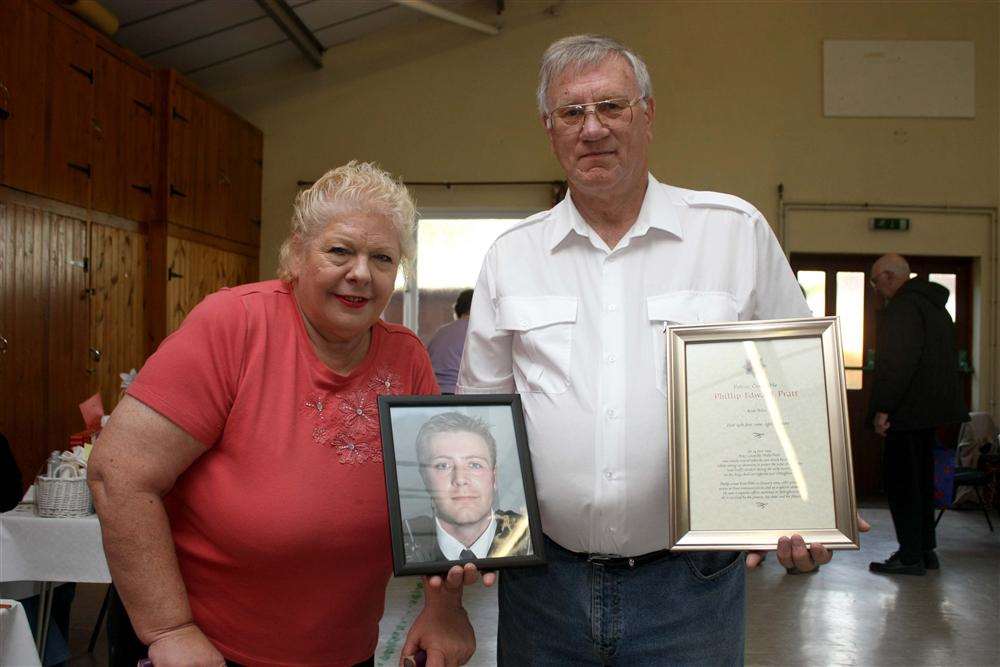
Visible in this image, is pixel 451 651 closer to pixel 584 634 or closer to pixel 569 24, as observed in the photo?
pixel 584 634

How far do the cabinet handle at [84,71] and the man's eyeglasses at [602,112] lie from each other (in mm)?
4579

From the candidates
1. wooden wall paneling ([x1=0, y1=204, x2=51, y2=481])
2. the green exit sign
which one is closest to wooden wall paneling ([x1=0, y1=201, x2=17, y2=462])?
wooden wall paneling ([x1=0, y1=204, x2=51, y2=481])

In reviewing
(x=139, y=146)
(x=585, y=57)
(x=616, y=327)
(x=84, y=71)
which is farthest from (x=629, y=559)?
(x=139, y=146)

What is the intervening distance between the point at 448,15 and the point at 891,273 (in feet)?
14.7

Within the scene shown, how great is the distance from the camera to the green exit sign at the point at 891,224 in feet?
26.5

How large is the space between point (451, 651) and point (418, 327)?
693 centimetres

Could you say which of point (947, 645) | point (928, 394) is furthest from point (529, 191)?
point (947, 645)

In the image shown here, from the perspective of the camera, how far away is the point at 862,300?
832cm

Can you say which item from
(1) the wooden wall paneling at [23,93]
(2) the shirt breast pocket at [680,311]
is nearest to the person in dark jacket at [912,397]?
(2) the shirt breast pocket at [680,311]

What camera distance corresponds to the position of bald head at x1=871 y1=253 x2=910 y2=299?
529 centimetres

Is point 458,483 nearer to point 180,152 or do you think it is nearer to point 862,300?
point 180,152

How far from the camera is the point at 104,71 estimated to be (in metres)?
5.48

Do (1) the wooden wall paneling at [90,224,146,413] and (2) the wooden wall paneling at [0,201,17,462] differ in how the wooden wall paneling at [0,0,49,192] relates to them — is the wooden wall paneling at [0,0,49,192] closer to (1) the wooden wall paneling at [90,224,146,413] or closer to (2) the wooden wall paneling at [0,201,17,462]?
(2) the wooden wall paneling at [0,201,17,462]

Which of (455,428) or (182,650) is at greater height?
(455,428)
